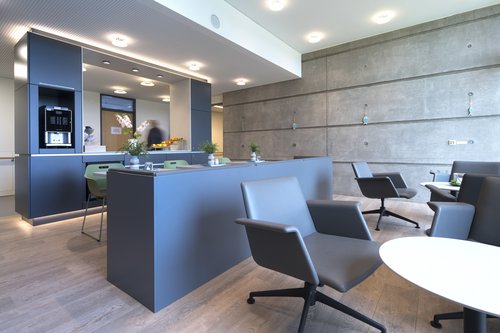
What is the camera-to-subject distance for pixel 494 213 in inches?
70.7

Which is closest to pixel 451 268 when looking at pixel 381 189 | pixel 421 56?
pixel 381 189

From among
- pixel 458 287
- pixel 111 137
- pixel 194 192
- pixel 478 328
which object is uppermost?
pixel 111 137

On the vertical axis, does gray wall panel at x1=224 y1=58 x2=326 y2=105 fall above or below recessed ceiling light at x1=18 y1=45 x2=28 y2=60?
above

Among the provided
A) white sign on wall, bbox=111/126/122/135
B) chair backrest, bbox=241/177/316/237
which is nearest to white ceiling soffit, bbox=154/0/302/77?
chair backrest, bbox=241/177/316/237

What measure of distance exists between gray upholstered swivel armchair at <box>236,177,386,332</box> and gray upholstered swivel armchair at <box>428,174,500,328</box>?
23.6 inches

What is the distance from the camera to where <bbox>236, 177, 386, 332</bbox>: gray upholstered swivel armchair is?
131 centimetres

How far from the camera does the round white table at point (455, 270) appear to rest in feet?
2.74

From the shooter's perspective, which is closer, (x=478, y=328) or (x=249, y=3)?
(x=478, y=328)

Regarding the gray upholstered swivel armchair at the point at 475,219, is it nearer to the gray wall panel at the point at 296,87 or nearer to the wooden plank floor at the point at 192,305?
the wooden plank floor at the point at 192,305

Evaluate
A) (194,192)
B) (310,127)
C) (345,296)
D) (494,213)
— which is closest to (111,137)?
(310,127)

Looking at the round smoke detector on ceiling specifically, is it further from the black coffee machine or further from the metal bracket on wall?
the metal bracket on wall

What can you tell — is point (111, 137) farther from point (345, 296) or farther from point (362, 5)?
point (345, 296)

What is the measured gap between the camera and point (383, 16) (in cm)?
462

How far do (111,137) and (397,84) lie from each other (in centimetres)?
855
